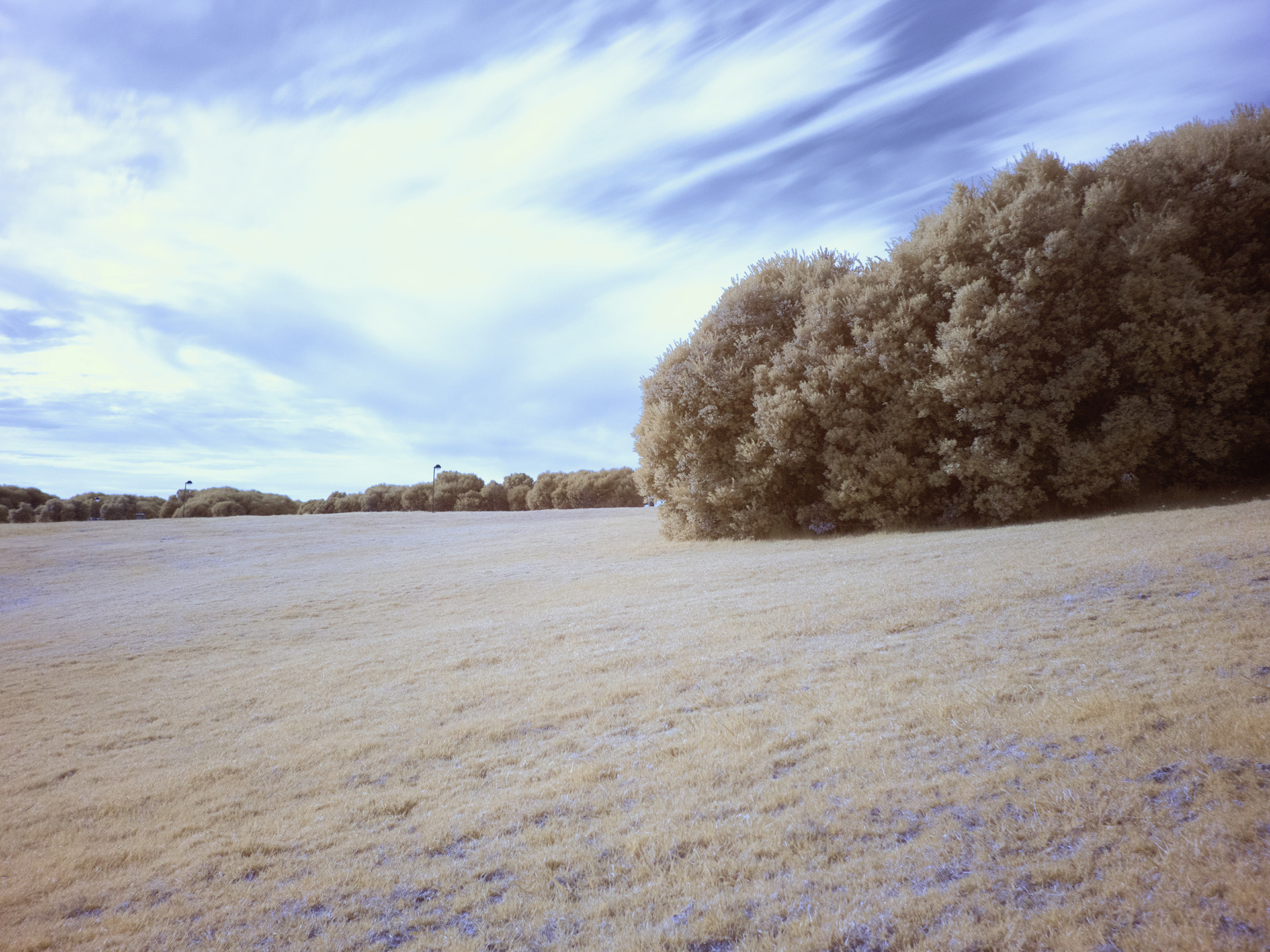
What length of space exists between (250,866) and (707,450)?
16.7m

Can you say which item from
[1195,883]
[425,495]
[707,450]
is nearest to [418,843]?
[1195,883]

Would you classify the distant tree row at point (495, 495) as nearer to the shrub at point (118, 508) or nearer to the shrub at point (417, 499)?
the shrub at point (417, 499)

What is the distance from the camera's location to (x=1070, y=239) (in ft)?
50.4

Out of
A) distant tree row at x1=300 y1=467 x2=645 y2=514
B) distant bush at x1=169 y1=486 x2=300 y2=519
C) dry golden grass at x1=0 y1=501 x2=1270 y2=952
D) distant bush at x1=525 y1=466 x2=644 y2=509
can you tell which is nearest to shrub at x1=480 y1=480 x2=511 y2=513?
distant tree row at x1=300 y1=467 x2=645 y2=514

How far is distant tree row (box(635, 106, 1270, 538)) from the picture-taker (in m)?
15.5

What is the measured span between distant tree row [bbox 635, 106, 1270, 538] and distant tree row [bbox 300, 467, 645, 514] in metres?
26.4

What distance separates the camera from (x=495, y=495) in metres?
46.8

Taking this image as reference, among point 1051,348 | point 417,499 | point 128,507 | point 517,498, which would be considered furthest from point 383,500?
point 1051,348

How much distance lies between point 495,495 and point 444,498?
11.4 feet

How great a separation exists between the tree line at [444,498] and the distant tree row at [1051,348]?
1001 inches

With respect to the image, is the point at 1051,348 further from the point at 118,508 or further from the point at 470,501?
the point at 118,508

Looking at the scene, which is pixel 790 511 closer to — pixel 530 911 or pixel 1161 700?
pixel 1161 700

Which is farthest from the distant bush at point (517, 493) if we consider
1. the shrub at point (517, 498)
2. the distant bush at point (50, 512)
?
the distant bush at point (50, 512)

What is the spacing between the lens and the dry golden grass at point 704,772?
3.35 meters
